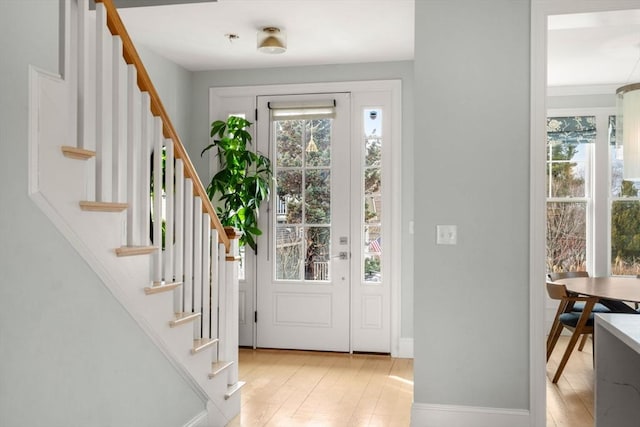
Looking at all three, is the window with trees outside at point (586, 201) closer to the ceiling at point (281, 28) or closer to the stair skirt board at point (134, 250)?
the ceiling at point (281, 28)

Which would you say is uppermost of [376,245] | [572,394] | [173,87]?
[173,87]

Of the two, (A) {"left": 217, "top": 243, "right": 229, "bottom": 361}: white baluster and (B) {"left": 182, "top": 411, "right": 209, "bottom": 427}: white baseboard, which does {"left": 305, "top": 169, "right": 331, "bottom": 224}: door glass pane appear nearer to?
(A) {"left": 217, "top": 243, "right": 229, "bottom": 361}: white baluster

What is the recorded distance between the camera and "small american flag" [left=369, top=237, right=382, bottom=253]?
16.8ft

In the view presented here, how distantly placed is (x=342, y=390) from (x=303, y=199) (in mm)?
1831

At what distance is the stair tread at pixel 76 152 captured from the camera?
82.0 inches

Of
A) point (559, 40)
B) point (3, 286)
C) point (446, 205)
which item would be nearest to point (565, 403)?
point (446, 205)

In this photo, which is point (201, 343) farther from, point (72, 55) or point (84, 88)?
point (72, 55)

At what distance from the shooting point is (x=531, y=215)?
317cm

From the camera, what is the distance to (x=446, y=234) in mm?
3264

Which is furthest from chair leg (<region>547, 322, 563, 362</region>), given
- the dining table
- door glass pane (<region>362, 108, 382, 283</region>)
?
door glass pane (<region>362, 108, 382, 283</region>)

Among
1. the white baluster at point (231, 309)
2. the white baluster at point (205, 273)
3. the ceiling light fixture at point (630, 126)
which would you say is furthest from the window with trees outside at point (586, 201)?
the white baluster at point (205, 273)

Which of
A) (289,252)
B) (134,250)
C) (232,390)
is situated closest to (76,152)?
(134,250)

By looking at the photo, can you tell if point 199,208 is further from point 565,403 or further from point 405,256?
point 565,403

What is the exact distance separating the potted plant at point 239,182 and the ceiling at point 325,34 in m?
0.62
